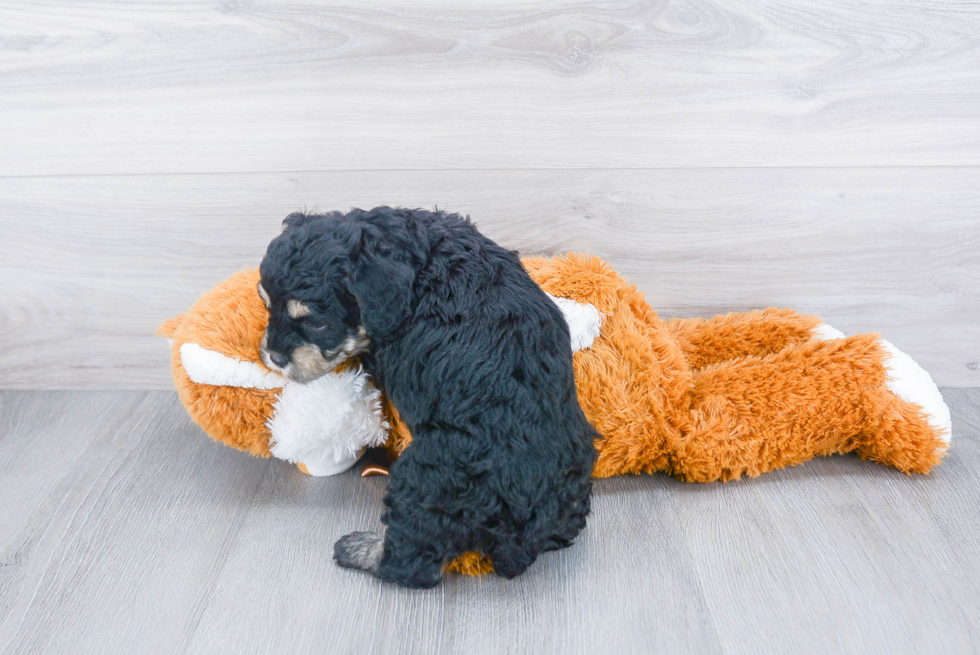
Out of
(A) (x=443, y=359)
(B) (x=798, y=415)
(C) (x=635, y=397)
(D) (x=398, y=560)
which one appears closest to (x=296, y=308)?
(A) (x=443, y=359)

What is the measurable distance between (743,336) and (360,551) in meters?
0.86

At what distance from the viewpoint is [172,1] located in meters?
1.33

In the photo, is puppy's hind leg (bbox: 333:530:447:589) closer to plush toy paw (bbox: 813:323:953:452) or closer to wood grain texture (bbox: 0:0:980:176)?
wood grain texture (bbox: 0:0:980:176)

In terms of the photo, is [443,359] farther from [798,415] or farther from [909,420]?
[909,420]

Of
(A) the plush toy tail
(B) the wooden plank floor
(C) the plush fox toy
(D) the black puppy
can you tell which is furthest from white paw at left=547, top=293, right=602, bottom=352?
(A) the plush toy tail

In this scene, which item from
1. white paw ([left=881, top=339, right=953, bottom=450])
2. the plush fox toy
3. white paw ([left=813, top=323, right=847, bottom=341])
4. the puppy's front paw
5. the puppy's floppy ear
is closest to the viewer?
the puppy's floppy ear

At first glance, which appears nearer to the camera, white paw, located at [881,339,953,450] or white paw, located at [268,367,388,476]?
white paw, located at [268,367,388,476]

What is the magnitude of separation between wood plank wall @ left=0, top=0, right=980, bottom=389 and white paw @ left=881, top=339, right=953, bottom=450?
0.28m

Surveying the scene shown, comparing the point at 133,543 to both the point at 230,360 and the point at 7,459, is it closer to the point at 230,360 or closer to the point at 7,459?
the point at 230,360

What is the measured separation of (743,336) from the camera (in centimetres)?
140

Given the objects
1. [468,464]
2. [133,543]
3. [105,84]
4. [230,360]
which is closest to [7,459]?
[133,543]

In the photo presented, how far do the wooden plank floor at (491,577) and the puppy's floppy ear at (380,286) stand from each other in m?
0.43

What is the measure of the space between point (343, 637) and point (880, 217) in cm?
133

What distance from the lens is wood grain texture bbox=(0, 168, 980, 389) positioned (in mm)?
1428
